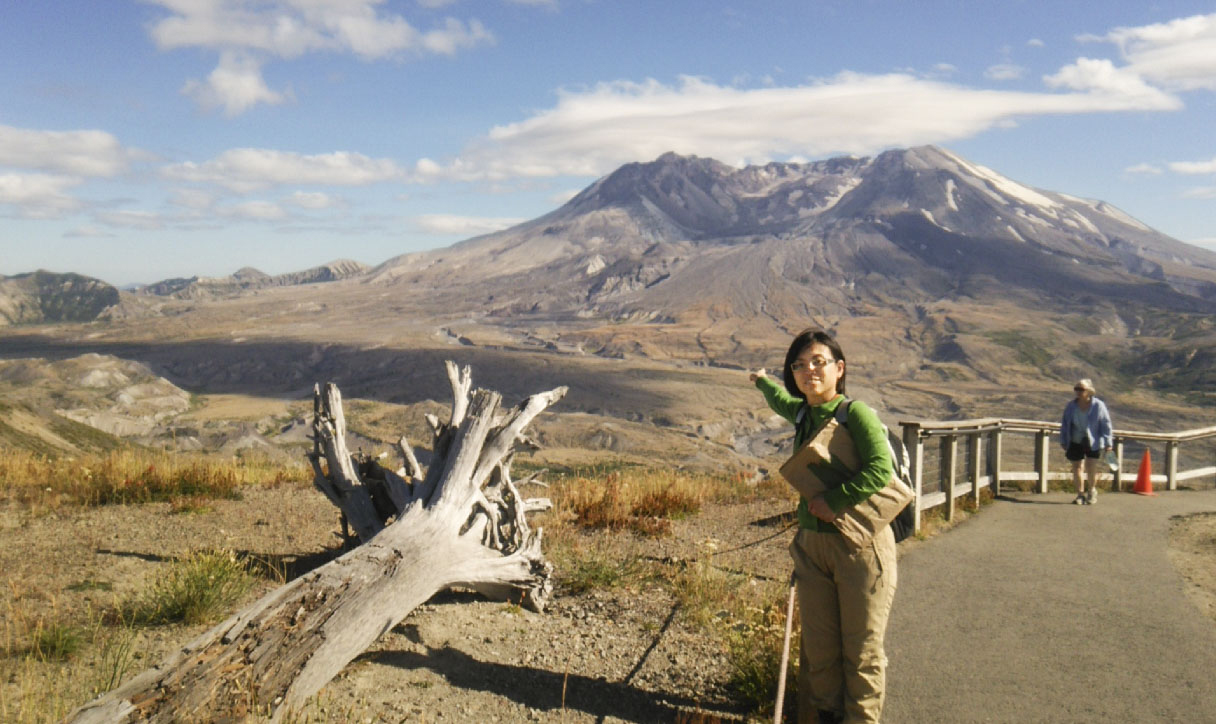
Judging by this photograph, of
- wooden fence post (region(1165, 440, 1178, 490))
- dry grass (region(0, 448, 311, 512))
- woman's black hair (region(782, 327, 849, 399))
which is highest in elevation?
woman's black hair (region(782, 327, 849, 399))

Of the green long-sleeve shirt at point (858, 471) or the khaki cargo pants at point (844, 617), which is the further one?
the khaki cargo pants at point (844, 617)

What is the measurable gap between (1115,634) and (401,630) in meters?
4.60

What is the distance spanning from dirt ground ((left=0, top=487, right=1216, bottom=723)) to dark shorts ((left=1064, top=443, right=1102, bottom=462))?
2.03 metres

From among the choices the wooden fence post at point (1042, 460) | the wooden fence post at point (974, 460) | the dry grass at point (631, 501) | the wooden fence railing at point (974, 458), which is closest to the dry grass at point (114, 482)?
the dry grass at point (631, 501)

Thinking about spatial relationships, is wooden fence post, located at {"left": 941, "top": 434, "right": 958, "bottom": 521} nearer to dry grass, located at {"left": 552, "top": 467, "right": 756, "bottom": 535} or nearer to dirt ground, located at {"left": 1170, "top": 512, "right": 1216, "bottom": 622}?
dirt ground, located at {"left": 1170, "top": 512, "right": 1216, "bottom": 622}

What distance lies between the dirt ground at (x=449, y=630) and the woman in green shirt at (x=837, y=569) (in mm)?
749

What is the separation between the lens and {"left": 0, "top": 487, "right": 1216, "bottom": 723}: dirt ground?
441 centimetres

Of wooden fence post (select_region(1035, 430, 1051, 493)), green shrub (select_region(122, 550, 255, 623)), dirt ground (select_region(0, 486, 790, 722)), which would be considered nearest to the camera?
dirt ground (select_region(0, 486, 790, 722))

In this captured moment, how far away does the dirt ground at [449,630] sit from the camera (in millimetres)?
4410

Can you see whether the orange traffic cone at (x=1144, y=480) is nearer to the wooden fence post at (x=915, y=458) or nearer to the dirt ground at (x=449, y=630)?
the dirt ground at (x=449, y=630)

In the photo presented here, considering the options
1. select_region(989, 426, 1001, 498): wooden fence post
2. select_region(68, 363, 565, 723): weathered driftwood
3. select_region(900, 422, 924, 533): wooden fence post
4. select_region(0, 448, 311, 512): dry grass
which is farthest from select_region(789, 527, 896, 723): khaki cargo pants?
select_region(989, 426, 1001, 498): wooden fence post

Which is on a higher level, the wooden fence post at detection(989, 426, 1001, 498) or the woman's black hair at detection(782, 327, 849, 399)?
the woman's black hair at detection(782, 327, 849, 399)

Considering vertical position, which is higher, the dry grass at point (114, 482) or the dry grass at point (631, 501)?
the dry grass at point (114, 482)

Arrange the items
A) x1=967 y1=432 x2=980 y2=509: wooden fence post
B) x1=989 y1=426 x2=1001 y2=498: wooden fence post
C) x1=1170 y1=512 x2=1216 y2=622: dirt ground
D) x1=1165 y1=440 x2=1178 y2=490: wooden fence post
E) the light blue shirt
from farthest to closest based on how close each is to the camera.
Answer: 1. x1=1165 y1=440 x2=1178 y2=490: wooden fence post
2. x1=989 y1=426 x2=1001 y2=498: wooden fence post
3. the light blue shirt
4. x1=967 y1=432 x2=980 y2=509: wooden fence post
5. x1=1170 y1=512 x2=1216 y2=622: dirt ground
